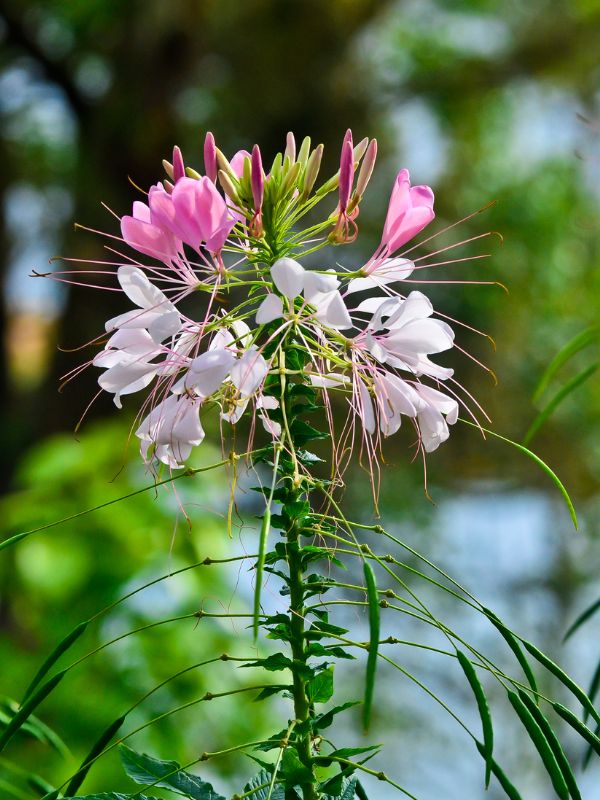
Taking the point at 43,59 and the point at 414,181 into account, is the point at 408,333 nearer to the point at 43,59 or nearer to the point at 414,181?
the point at 414,181

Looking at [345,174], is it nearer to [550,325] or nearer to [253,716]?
[253,716]

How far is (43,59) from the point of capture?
3.57 meters

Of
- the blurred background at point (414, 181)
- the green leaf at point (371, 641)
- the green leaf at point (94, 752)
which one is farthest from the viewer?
the blurred background at point (414, 181)

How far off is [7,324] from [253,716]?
2.88 metres

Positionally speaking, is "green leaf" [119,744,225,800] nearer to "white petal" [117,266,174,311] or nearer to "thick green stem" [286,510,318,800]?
"thick green stem" [286,510,318,800]

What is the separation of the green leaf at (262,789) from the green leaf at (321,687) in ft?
0.12

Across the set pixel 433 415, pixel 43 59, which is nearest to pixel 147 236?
pixel 433 415

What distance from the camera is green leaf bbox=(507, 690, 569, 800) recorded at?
0.32 meters

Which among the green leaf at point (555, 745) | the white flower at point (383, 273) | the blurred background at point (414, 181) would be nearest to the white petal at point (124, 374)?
the white flower at point (383, 273)

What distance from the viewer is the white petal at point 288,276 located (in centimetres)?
37

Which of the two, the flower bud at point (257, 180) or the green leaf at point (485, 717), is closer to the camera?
the green leaf at point (485, 717)

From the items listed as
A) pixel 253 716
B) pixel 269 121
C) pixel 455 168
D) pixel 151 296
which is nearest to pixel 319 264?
pixel 269 121

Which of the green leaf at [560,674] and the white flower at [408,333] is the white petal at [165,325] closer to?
the white flower at [408,333]

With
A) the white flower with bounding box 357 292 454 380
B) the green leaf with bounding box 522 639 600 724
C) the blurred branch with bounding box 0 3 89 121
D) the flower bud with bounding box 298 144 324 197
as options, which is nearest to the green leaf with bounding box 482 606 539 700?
the green leaf with bounding box 522 639 600 724
